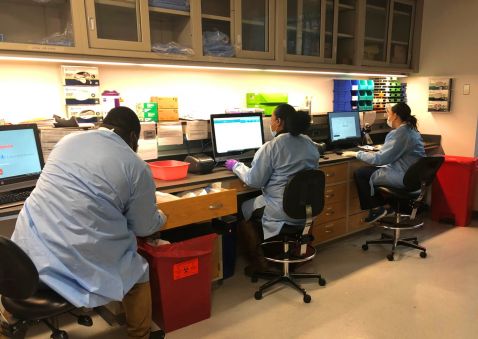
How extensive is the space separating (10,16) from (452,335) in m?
2.96

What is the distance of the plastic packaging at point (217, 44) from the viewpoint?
9.23 ft

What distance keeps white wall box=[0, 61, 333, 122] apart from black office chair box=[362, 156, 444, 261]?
51.9 inches

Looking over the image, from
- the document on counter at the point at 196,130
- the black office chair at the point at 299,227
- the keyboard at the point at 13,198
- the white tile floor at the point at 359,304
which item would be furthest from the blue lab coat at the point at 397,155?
the keyboard at the point at 13,198

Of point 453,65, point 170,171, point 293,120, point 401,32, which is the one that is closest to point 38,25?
point 170,171

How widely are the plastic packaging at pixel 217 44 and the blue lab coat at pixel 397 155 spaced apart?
1.38m

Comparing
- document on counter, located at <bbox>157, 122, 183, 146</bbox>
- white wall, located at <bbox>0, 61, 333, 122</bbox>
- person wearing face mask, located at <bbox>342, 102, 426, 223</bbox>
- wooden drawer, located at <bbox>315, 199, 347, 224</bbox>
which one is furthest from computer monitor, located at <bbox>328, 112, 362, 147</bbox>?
Answer: document on counter, located at <bbox>157, 122, 183, 146</bbox>

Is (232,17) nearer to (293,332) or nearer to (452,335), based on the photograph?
(293,332)

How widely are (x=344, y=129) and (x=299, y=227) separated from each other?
5.53ft

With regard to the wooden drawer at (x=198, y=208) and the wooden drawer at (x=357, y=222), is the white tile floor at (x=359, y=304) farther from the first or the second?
the wooden drawer at (x=198, y=208)

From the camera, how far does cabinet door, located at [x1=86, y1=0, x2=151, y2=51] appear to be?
2.29 meters

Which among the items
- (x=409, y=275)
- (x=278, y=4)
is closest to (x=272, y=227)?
(x=409, y=275)

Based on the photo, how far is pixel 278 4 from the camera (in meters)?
3.14

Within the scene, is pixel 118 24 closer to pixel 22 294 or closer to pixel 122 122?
pixel 122 122

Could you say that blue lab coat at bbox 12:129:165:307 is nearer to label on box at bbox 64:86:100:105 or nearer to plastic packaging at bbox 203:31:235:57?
label on box at bbox 64:86:100:105
